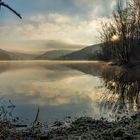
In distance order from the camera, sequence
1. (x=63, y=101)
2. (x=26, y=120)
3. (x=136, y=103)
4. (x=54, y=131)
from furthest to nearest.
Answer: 1. (x=63, y=101)
2. (x=136, y=103)
3. (x=26, y=120)
4. (x=54, y=131)

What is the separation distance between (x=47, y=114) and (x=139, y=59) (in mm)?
57726

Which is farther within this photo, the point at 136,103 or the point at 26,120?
the point at 136,103

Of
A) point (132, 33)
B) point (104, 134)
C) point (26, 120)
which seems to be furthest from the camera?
point (132, 33)

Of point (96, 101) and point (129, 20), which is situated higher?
point (129, 20)

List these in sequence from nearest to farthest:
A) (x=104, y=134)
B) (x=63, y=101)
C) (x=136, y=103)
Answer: (x=104, y=134) < (x=136, y=103) < (x=63, y=101)

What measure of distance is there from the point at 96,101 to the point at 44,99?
3119 mm

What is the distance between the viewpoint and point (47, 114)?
1712 cm

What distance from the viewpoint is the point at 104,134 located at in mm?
10766

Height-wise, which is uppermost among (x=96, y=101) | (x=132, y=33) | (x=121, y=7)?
(x=121, y=7)

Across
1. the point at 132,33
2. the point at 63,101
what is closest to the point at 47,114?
the point at 63,101

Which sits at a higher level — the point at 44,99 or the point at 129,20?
the point at 129,20

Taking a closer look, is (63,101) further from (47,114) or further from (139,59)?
(139,59)

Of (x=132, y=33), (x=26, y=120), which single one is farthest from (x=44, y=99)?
(x=132, y=33)

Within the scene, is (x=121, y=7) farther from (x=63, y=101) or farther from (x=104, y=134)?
(x=104, y=134)
